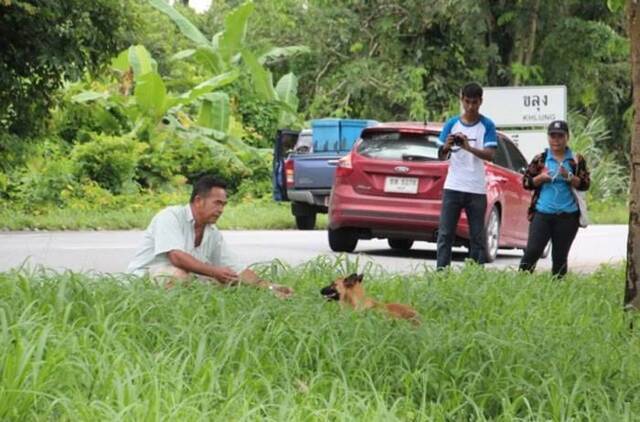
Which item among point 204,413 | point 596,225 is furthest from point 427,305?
point 596,225

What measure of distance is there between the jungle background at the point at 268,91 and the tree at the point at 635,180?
357 inches

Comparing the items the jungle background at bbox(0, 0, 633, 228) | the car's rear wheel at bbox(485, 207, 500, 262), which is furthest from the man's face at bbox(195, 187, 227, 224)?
the jungle background at bbox(0, 0, 633, 228)

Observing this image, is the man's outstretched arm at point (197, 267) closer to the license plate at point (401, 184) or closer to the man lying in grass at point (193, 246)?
the man lying in grass at point (193, 246)

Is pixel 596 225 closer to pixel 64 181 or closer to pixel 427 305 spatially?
pixel 64 181

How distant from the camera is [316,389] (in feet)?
18.9

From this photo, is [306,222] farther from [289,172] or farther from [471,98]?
[471,98]

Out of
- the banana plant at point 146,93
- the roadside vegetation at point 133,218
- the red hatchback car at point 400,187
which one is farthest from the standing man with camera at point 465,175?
the banana plant at point 146,93

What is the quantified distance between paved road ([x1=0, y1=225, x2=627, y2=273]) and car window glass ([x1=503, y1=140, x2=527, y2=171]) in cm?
109

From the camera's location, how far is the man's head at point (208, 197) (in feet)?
28.6

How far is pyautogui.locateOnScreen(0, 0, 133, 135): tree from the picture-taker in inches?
610

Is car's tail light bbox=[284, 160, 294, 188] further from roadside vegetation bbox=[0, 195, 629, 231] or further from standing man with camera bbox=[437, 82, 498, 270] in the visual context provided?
standing man with camera bbox=[437, 82, 498, 270]

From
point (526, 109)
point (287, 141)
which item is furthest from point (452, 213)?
point (526, 109)

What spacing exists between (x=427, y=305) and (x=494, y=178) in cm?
769

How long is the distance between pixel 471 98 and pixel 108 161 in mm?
15316
